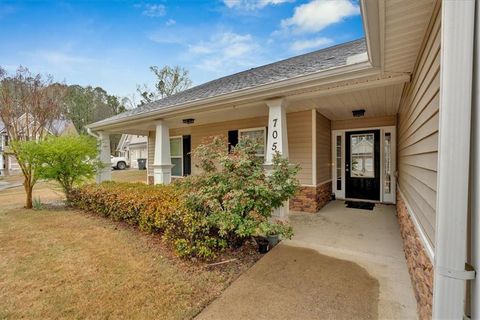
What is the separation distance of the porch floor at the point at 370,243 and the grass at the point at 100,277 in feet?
4.51

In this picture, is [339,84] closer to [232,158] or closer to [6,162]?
[232,158]

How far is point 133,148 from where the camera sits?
26.9 meters

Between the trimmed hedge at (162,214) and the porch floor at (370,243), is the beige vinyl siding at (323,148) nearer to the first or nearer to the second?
the porch floor at (370,243)

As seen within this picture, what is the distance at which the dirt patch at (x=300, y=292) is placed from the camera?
7.36ft

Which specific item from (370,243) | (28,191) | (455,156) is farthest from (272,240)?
(28,191)

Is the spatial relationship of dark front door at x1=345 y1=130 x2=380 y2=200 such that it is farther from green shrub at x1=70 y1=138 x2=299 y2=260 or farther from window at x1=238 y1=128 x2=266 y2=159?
green shrub at x1=70 y1=138 x2=299 y2=260

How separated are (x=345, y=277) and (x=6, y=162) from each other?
2663 centimetres

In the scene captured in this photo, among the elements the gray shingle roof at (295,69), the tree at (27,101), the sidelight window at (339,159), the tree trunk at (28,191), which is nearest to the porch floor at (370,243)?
the sidelight window at (339,159)

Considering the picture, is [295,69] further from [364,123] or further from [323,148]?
[364,123]

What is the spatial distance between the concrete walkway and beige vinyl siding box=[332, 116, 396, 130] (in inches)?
Answer: 131

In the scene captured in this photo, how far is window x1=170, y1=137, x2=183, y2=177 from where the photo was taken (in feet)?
30.6

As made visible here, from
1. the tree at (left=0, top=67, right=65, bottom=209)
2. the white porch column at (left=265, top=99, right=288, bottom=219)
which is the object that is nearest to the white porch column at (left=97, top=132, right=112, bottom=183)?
the tree at (left=0, top=67, right=65, bottom=209)

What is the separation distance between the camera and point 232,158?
370 cm

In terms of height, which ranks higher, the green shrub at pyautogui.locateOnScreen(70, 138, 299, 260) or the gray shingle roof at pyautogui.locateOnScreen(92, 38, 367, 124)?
the gray shingle roof at pyautogui.locateOnScreen(92, 38, 367, 124)
